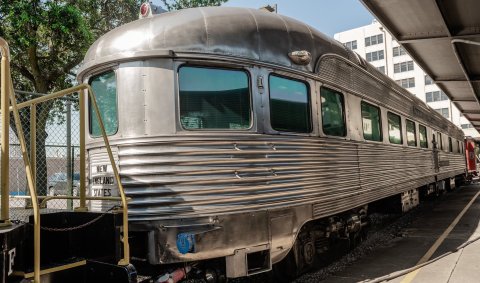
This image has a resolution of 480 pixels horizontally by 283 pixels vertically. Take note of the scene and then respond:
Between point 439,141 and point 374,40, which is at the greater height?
point 374,40

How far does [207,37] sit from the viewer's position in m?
4.41

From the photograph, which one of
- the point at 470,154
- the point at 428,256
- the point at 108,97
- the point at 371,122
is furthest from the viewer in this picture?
the point at 470,154

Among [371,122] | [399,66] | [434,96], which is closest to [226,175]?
[371,122]

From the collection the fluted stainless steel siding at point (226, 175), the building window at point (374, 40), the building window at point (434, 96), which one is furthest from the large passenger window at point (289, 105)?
the building window at point (374, 40)

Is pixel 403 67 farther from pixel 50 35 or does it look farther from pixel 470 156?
pixel 50 35

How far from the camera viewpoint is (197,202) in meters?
4.12

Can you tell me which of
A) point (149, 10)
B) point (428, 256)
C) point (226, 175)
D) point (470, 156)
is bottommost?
point (428, 256)

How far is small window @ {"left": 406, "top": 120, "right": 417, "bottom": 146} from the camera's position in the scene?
991cm

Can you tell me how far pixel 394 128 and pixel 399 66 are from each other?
61.7 meters

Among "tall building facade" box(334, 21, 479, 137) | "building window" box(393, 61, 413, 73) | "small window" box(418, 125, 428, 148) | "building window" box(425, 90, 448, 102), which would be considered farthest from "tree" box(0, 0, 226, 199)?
"building window" box(393, 61, 413, 73)

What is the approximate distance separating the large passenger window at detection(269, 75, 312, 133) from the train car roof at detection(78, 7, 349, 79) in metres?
0.22

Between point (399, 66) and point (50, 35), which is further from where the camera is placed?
point (399, 66)

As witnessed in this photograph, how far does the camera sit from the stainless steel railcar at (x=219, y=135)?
4.10m

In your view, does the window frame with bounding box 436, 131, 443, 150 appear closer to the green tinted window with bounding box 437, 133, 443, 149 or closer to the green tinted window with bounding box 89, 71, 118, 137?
the green tinted window with bounding box 437, 133, 443, 149
